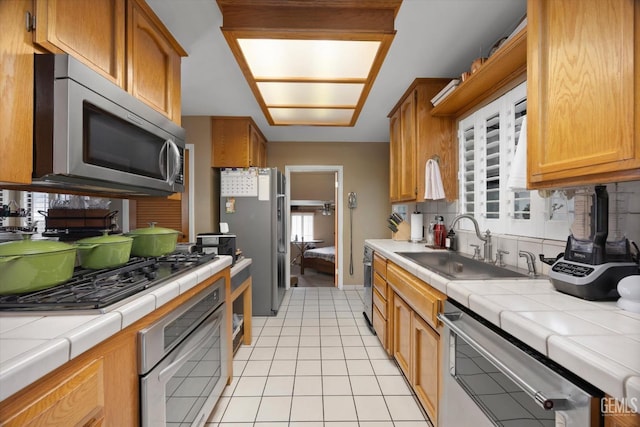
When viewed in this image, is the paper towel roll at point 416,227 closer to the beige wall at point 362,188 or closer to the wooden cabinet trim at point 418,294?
the wooden cabinet trim at point 418,294

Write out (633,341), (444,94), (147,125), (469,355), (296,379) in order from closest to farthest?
1. (633,341)
2. (469,355)
3. (147,125)
4. (296,379)
5. (444,94)

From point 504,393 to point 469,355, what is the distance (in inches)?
8.7

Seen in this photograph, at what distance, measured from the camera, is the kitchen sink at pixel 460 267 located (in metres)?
1.63

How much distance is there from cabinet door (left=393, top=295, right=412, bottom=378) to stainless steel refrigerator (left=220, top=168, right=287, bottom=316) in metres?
1.67

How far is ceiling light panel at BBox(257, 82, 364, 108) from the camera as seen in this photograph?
91.8 inches

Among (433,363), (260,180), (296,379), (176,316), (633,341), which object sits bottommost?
(296,379)

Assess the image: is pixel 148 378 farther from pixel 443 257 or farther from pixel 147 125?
pixel 443 257

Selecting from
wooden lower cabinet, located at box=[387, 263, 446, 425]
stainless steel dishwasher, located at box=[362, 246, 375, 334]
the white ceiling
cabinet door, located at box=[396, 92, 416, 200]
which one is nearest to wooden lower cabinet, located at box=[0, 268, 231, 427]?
wooden lower cabinet, located at box=[387, 263, 446, 425]

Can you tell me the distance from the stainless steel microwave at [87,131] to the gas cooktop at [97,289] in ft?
1.22

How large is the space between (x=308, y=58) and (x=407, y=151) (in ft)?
4.51

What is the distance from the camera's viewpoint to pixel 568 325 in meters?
0.82

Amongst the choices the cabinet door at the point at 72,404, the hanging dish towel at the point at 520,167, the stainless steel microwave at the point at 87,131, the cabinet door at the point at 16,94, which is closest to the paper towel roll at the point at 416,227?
the hanging dish towel at the point at 520,167

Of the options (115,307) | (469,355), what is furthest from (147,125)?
(469,355)

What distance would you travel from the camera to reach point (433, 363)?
149cm
